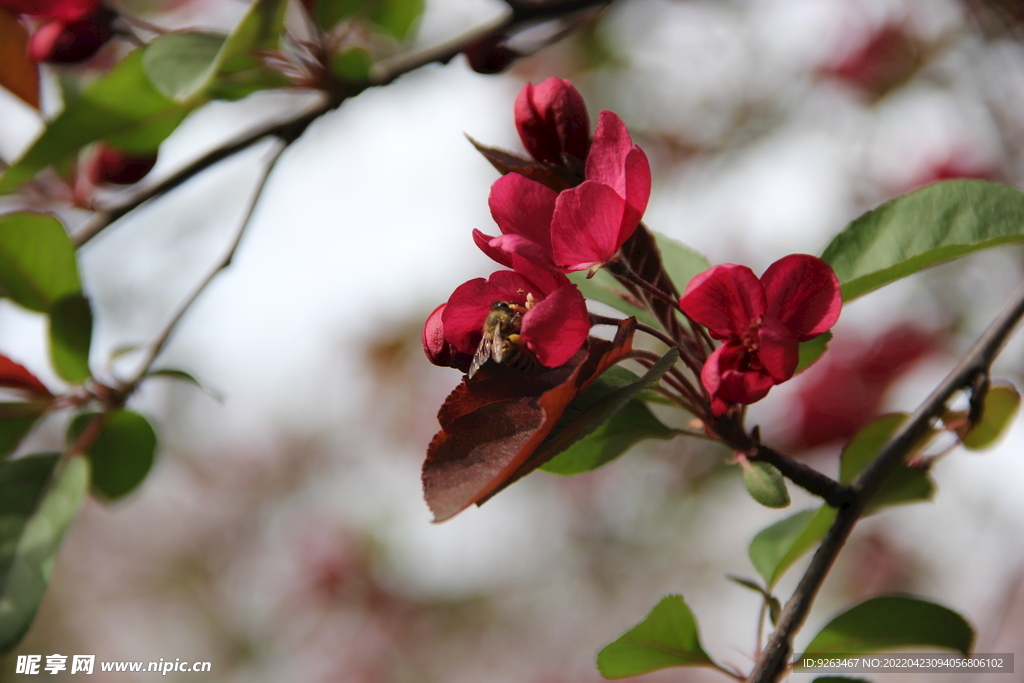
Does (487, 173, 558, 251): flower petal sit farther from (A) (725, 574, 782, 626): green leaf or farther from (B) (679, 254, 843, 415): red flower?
(A) (725, 574, 782, 626): green leaf

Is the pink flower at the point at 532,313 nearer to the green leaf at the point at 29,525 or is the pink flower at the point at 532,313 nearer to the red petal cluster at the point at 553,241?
the red petal cluster at the point at 553,241

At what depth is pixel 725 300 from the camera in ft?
1.60

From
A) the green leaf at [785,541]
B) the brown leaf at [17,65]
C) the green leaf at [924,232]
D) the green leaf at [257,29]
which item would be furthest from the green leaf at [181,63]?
the green leaf at [785,541]

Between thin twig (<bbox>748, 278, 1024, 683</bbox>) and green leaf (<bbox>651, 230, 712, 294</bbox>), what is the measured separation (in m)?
0.25

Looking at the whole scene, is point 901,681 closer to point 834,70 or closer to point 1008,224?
point 834,70

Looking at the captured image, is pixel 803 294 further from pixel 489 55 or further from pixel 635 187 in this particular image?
pixel 489 55

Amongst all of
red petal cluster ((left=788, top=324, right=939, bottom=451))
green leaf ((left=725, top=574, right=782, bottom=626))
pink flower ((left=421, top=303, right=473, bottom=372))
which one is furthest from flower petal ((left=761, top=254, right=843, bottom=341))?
red petal cluster ((left=788, top=324, right=939, bottom=451))

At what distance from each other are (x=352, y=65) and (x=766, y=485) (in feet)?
2.58

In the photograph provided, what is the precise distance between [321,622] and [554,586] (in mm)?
1184

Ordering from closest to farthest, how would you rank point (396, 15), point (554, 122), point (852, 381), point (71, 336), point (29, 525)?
point (554, 122), point (29, 525), point (71, 336), point (396, 15), point (852, 381)

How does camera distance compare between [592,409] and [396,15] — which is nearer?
[592,409]

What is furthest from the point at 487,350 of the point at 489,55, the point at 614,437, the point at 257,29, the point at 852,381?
the point at 852,381

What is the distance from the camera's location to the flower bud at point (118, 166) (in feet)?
3.45

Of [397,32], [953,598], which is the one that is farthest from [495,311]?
[953,598]
